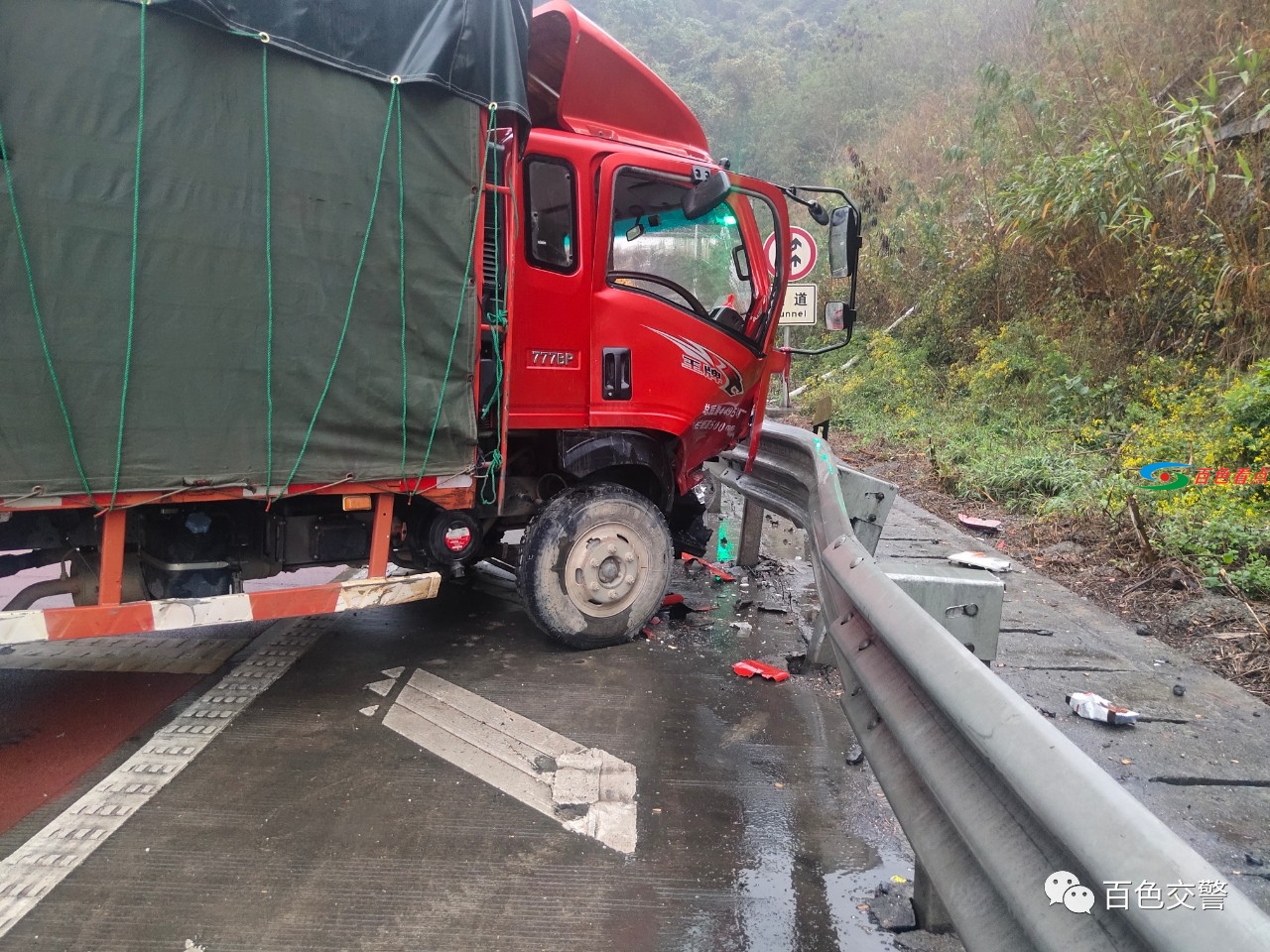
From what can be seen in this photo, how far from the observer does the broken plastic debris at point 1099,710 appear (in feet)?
10.6

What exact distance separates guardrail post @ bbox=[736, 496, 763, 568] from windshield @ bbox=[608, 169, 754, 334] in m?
1.58

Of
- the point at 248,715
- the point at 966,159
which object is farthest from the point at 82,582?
the point at 966,159

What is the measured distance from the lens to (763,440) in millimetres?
5301

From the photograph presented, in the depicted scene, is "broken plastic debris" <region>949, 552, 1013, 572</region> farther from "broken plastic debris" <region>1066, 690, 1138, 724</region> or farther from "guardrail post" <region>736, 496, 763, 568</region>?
"broken plastic debris" <region>1066, 690, 1138, 724</region>

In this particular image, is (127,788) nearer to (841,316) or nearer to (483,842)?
(483,842)

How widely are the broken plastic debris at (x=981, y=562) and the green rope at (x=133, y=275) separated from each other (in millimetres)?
4874

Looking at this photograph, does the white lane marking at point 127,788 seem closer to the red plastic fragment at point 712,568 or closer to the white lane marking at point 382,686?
the white lane marking at point 382,686

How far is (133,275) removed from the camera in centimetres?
278

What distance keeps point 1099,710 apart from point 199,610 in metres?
3.69

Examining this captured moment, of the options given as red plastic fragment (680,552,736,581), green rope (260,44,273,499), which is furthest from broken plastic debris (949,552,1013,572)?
green rope (260,44,273,499)

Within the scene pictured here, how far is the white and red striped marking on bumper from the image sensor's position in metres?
2.86

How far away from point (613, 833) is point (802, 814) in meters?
0.67

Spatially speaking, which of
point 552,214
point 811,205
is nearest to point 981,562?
point 811,205

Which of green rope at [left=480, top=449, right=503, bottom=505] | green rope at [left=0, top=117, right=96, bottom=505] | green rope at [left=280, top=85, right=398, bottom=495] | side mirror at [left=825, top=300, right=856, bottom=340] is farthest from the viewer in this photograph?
side mirror at [left=825, top=300, right=856, bottom=340]
